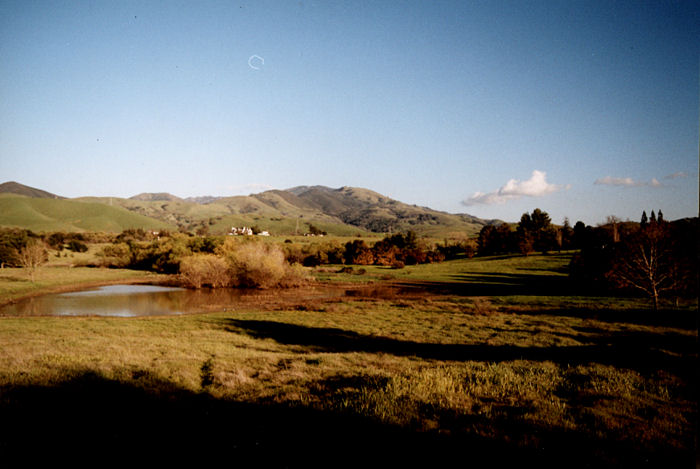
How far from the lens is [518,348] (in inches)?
620

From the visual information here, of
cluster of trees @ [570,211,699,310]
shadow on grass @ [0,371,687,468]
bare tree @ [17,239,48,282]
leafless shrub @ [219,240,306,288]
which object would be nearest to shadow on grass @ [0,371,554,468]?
shadow on grass @ [0,371,687,468]

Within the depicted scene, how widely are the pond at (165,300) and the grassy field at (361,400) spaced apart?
1877 centimetres

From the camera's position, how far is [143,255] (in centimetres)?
7819

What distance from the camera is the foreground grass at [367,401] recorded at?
18.1 feet

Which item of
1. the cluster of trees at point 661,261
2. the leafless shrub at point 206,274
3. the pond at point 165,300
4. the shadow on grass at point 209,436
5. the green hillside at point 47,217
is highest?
the green hillside at point 47,217

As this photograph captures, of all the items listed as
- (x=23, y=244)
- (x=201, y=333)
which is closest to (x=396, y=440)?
(x=201, y=333)

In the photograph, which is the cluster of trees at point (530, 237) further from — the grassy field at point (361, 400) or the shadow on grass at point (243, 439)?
the shadow on grass at point (243, 439)

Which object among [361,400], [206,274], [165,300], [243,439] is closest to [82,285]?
[206,274]

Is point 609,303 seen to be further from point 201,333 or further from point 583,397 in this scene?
point 201,333

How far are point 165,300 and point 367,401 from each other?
145ft

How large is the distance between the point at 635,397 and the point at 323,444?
24.1 ft

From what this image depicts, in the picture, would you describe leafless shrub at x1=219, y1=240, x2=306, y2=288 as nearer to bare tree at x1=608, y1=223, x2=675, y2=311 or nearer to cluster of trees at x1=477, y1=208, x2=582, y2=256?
bare tree at x1=608, y1=223, x2=675, y2=311

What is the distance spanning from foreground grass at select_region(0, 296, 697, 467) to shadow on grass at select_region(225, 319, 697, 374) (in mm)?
109

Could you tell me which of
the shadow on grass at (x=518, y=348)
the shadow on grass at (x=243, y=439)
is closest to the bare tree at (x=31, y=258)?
the shadow on grass at (x=518, y=348)
